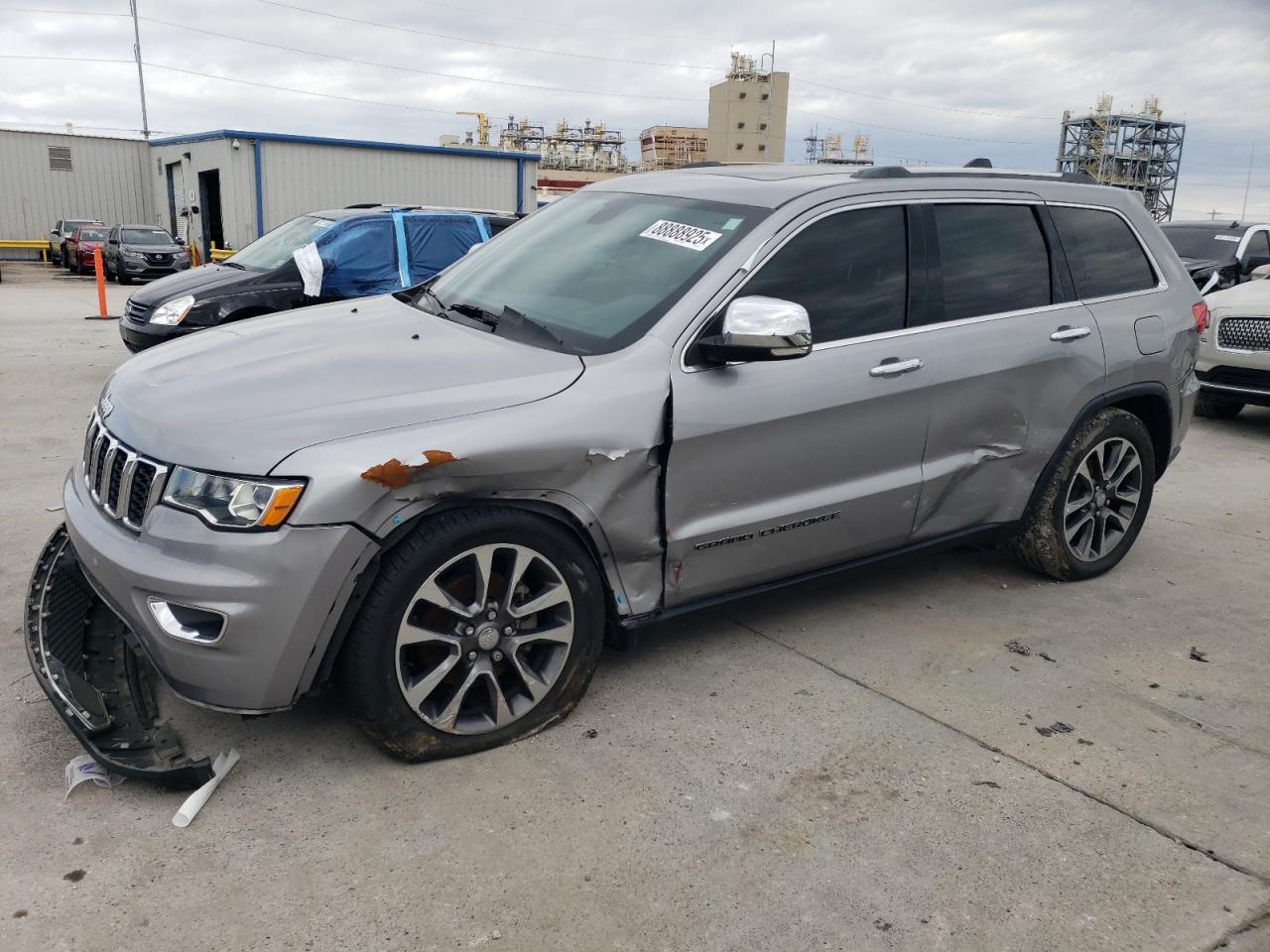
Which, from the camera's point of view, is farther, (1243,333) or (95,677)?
(1243,333)

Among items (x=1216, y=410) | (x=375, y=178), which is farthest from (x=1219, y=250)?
(x=375, y=178)

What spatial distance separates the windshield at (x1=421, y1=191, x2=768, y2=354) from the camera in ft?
11.4

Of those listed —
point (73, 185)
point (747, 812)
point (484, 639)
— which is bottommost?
point (747, 812)

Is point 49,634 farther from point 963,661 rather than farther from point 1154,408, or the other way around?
point 1154,408

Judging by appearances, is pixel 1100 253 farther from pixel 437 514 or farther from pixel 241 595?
pixel 241 595

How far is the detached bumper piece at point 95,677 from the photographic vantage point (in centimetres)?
284

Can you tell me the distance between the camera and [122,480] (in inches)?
117

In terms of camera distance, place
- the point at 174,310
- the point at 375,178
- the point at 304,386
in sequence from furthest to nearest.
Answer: the point at 375,178 < the point at 174,310 < the point at 304,386

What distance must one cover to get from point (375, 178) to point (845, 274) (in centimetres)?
2349

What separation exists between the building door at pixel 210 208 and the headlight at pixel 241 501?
85.9 feet

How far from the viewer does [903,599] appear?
4.64 meters

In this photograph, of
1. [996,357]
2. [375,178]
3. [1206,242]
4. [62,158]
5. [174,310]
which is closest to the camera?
[996,357]

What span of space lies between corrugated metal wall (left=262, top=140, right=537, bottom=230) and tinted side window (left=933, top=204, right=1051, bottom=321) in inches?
867

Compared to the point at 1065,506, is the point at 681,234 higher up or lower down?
higher up
